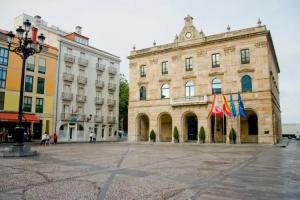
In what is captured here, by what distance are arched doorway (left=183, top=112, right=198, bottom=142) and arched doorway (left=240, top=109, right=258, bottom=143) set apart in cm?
615

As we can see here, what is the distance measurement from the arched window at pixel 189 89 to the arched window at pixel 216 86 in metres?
2.75

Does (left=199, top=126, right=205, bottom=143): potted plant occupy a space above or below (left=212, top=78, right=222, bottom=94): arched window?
below

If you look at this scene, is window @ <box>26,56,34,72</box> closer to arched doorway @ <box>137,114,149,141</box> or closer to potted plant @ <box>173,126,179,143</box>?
arched doorway @ <box>137,114,149,141</box>

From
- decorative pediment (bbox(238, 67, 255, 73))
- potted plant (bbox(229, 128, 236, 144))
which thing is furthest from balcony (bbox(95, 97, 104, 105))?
decorative pediment (bbox(238, 67, 255, 73))

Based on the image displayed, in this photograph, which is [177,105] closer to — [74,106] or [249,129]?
[249,129]

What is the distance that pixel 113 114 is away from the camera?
46438 mm

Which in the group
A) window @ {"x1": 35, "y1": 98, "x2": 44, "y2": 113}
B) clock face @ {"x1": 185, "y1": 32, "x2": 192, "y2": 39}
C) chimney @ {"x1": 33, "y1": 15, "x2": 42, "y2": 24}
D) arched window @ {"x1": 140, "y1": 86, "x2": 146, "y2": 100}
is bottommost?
window @ {"x1": 35, "y1": 98, "x2": 44, "y2": 113}

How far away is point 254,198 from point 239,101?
24245mm

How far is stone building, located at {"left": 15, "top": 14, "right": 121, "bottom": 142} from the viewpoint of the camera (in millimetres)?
38219

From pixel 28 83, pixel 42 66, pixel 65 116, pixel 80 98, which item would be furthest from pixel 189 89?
pixel 28 83

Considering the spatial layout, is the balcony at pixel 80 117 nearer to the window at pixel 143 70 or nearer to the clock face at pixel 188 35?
the window at pixel 143 70

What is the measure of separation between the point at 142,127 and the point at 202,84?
1230 centimetres

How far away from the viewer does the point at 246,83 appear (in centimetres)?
3042

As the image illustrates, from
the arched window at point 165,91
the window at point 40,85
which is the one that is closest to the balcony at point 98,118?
the window at point 40,85
